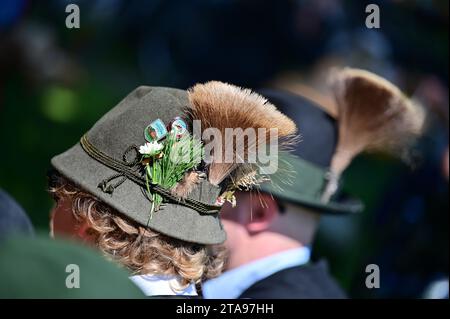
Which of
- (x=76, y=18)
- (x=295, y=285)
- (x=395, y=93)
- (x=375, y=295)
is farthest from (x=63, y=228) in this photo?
(x=375, y=295)

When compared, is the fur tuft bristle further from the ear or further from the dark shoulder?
the dark shoulder

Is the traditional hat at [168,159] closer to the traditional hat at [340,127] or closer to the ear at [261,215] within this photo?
the ear at [261,215]

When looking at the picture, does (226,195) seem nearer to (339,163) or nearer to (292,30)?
(339,163)

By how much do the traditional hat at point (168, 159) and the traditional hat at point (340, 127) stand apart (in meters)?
1.03

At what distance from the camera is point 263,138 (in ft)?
6.47

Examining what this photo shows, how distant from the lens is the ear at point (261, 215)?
2.92 metres

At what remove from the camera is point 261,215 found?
9.65ft

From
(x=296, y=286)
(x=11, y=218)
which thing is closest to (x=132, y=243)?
(x=11, y=218)

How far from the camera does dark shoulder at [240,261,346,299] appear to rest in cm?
274

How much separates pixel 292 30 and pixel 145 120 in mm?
4818

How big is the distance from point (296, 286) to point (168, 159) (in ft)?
3.57

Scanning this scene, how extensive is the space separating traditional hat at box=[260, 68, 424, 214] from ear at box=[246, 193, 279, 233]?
102 mm

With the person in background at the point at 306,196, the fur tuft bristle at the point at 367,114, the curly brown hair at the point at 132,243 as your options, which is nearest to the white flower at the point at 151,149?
the curly brown hair at the point at 132,243

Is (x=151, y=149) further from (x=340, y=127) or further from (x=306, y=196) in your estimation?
(x=340, y=127)
